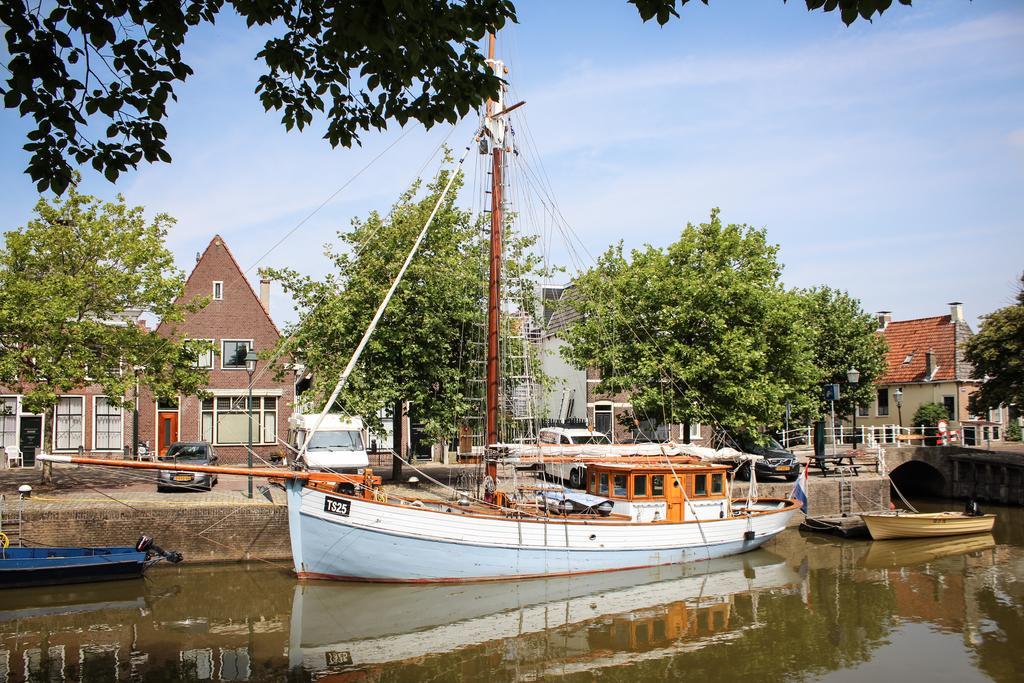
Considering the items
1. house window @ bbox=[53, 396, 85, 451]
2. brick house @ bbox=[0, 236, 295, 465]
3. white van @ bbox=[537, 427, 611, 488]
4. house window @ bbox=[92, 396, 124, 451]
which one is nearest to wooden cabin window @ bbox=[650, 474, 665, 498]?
white van @ bbox=[537, 427, 611, 488]

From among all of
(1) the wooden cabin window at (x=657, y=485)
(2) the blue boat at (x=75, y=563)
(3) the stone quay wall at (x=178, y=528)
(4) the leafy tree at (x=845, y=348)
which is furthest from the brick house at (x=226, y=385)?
(4) the leafy tree at (x=845, y=348)

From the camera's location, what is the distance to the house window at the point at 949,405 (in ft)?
150

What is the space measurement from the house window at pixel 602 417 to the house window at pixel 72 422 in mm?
22351

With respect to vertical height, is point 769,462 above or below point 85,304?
below

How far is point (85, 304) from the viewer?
78.0ft

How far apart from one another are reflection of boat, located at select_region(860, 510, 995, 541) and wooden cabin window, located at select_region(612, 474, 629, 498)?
8549 mm

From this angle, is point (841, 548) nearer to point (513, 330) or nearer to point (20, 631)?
point (513, 330)

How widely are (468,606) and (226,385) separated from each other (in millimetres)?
20297

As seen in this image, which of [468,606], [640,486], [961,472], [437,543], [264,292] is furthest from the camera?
[264,292]

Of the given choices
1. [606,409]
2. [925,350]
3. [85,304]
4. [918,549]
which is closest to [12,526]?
[85,304]

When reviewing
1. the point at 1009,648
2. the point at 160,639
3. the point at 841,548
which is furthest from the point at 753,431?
the point at 160,639

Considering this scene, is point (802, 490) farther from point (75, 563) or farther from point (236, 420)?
point (236, 420)

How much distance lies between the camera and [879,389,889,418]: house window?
164 ft

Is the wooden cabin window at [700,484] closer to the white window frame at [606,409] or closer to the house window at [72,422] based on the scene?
the white window frame at [606,409]
